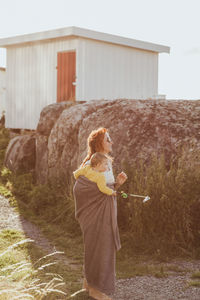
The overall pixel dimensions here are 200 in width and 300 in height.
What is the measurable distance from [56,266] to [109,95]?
36.5 feet

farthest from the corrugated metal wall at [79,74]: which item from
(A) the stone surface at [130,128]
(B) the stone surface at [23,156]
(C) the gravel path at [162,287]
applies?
(C) the gravel path at [162,287]

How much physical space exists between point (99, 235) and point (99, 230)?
50 mm

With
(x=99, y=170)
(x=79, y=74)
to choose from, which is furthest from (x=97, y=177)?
(x=79, y=74)

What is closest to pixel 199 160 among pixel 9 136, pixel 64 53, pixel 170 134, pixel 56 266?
pixel 170 134

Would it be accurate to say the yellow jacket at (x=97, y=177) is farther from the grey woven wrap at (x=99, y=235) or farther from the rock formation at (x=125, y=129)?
the rock formation at (x=125, y=129)

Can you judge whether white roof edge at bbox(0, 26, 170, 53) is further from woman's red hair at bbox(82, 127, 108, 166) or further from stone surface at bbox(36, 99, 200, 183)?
woman's red hair at bbox(82, 127, 108, 166)

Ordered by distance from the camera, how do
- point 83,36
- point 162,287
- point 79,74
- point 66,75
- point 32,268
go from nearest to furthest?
point 162,287
point 32,268
point 83,36
point 79,74
point 66,75

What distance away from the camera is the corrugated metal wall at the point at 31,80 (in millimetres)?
16469

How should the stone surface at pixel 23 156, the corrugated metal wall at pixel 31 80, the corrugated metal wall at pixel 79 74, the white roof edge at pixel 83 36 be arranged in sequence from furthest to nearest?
the corrugated metal wall at pixel 31 80
the corrugated metal wall at pixel 79 74
the white roof edge at pixel 83 36
the stone surface at pixel 23 156

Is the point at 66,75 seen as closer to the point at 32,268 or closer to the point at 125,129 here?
the point at 125,129

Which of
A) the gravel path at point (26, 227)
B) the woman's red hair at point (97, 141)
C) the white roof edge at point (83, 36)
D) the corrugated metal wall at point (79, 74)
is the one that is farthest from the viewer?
the corrugated metal wall at point (79, 74)

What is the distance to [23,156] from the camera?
40.8 ft

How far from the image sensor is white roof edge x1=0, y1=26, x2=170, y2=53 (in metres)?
15.3

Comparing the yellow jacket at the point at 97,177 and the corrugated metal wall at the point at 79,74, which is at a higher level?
the corrugated metal wall at the point at 79,74
